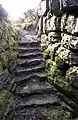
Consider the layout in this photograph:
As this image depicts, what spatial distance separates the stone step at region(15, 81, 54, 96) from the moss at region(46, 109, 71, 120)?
2.93 feet

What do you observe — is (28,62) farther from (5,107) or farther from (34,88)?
(5,107)

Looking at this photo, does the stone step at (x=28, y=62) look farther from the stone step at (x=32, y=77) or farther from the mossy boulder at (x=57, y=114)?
the mossy boulder at (x=57, y=114)

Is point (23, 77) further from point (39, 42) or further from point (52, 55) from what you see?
point (39, 42)

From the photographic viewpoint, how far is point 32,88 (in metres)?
5.92

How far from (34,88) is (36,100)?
1.63 ft

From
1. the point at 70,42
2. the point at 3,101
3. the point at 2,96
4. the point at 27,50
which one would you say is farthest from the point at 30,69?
the point at 3,101

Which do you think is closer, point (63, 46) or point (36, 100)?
point (36, 100)

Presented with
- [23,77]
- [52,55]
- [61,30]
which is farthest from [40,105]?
[61,30]

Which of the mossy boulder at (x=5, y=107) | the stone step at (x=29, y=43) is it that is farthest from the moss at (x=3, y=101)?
the stone step at (x=29, y=43)

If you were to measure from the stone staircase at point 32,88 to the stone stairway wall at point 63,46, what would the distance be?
0.37 m

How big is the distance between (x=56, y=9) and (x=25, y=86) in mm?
2950

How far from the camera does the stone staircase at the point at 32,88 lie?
17.0 ft

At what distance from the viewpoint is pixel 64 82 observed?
18.0 ft

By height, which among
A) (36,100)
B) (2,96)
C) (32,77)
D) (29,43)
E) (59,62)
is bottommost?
(36,100)
